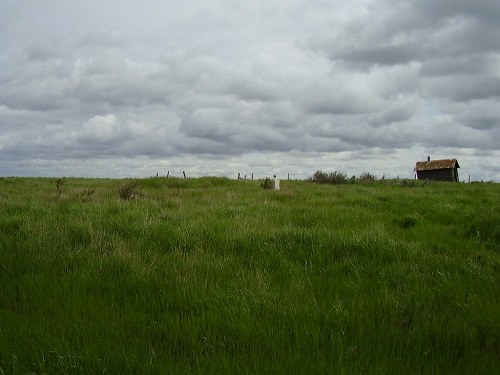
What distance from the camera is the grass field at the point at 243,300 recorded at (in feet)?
9.48

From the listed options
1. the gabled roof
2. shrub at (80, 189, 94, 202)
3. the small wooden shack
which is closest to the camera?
shrub at (80, 189, 94, 202)

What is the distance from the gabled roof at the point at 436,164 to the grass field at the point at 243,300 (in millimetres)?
46252

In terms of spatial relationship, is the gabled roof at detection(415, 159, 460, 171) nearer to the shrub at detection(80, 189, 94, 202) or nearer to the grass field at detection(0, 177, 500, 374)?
the shrub at detection(80, 189, 94, 202)

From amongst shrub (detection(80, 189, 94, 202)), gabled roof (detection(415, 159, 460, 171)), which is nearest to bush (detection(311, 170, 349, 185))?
shrub (detection(80, 189, 94, 202))

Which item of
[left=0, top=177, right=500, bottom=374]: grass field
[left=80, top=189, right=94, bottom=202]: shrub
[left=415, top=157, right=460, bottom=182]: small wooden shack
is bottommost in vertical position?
[left=0, top=177, right=500, bottom=374]: grass field

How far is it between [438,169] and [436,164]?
712mm

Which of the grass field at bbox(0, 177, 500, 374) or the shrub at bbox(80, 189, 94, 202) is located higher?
the shrub at bbox(80, 189, 94, 202)

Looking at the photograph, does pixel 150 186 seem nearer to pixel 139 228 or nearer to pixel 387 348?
pixel 139 228

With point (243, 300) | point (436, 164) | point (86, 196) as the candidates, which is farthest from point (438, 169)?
point (243, 300)

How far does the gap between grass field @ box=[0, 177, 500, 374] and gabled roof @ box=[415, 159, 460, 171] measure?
152ft

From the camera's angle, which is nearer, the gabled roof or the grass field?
the grass field

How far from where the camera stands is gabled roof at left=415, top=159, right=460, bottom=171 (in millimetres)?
49356

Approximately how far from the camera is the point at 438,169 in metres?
50.9

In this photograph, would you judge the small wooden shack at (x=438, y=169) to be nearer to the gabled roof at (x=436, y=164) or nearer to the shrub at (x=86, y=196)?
the gabled roof at (x=436, y=164)
